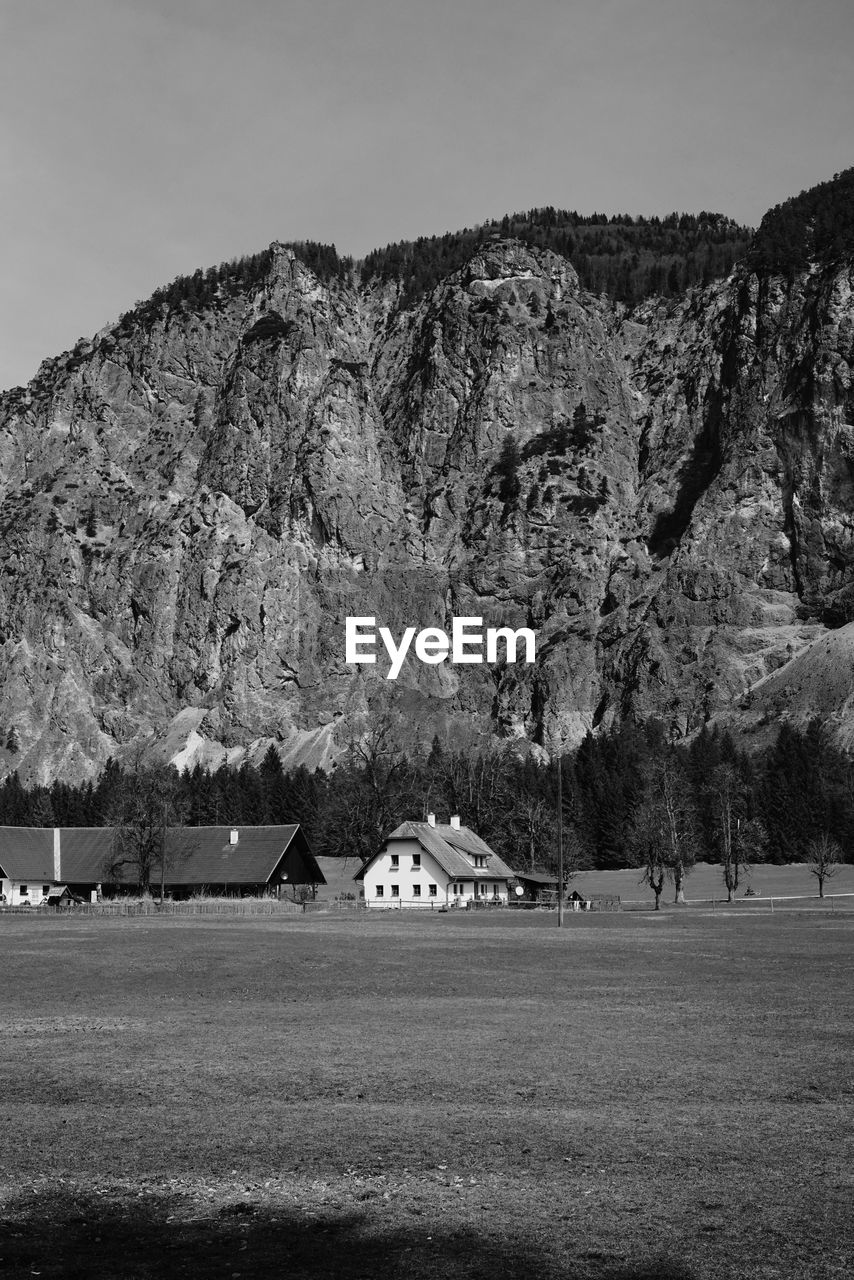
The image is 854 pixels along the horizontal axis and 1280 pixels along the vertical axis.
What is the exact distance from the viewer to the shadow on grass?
916cm

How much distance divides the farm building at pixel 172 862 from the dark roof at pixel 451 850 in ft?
21.6

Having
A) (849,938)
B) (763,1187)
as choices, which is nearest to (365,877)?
(849,938)

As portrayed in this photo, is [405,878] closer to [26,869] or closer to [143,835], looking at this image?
[143,835]

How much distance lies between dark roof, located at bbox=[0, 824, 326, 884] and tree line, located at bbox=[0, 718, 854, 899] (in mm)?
2968

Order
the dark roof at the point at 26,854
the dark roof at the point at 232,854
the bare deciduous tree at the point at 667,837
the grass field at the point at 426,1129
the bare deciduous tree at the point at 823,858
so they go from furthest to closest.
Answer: the dark roof at the point at 26,854 < the bare deciduous tree at the point at 823,858 < the dark roof at the point at 232,854 < the bare deciduous tree at the point at 667,837 < the grass field at the point at 426,1129

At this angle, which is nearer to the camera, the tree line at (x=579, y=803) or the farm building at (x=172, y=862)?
the farm building at (x=172, y=862)

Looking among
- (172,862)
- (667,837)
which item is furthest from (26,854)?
(667,837)

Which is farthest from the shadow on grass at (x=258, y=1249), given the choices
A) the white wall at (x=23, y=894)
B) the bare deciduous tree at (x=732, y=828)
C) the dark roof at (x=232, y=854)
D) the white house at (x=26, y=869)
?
the white wall at (x=23, y=894)

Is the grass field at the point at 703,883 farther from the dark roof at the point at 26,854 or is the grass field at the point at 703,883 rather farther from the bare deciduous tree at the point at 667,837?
the dark roof at the point at 26,854

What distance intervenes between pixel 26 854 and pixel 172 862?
15.3 metres

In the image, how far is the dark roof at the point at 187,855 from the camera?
103 meters

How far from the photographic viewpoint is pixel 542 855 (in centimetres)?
13300

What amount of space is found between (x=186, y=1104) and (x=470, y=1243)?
255 inches

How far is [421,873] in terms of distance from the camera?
103m
